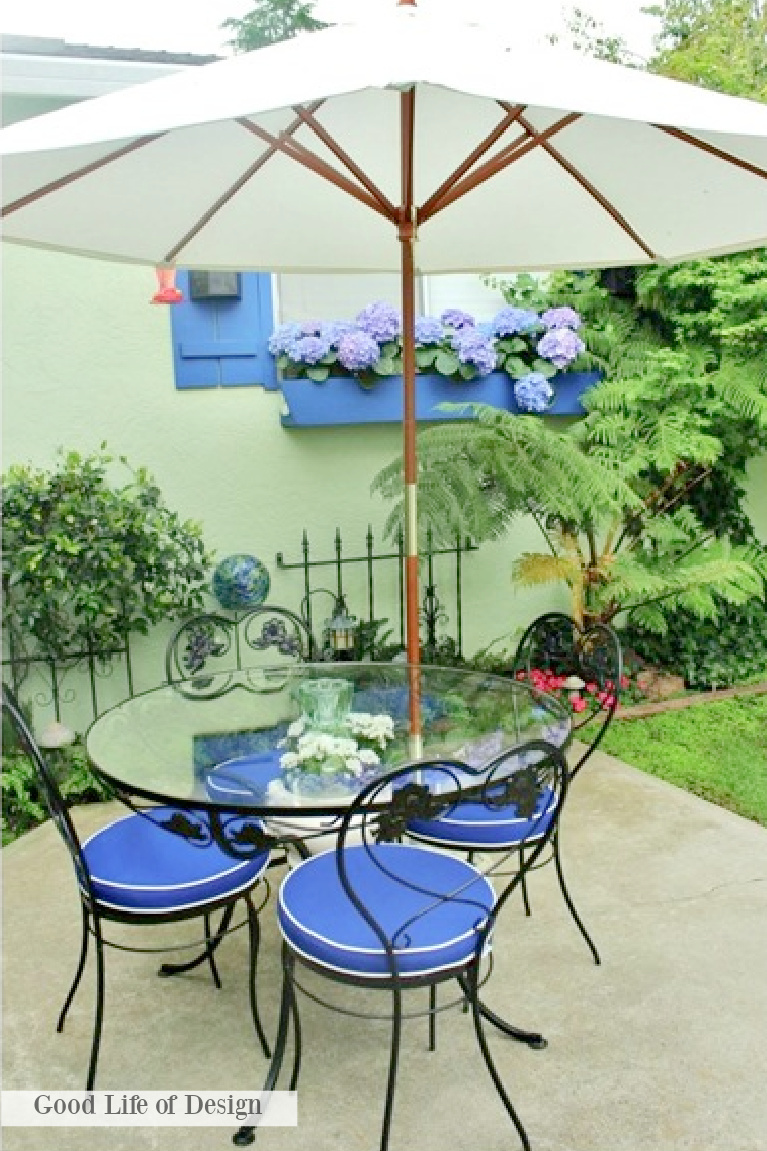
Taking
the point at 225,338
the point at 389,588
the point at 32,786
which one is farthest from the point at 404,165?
the point at 32,786

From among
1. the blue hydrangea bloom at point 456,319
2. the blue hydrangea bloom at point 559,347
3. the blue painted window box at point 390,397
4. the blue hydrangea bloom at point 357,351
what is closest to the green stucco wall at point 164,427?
the blue painted window box at point 390,397

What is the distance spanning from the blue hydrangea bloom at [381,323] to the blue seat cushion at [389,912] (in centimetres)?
293

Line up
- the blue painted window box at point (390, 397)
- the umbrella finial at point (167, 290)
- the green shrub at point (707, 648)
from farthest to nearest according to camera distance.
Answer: the green shrub at point (707, 648) < the blue painted window box at point (390, 397) < the umbrella finial at point (167, 290)

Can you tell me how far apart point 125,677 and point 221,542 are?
798 mm

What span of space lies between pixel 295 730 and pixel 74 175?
1.67 meters

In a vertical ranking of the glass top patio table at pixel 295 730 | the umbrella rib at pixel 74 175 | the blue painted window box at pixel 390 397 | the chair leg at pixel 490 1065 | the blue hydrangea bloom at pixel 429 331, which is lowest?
the chair leg at pixel 490 1065

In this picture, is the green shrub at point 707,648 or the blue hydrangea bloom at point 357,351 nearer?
the blue hydrangea bloom at point 357,351

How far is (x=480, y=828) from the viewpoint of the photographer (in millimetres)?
2643

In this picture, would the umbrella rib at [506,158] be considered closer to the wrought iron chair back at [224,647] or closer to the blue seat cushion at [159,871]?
the wrought iron chair back at [224,647]

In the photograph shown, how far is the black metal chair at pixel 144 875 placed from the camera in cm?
224

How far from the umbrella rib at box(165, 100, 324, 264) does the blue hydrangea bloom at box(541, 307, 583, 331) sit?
234 cm

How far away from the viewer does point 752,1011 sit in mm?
2533

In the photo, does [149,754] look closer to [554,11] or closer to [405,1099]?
[405,1099]

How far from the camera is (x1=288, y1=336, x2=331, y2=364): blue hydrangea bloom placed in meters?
4.52
